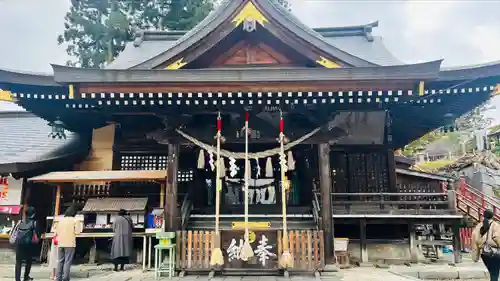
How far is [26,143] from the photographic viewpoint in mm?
12469

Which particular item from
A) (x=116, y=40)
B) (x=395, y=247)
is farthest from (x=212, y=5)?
(x=395, y=247)

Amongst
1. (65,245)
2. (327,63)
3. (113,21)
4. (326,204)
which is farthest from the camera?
(113,21)

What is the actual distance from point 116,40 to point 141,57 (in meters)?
12.9

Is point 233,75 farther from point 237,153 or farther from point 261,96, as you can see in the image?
point 237,153

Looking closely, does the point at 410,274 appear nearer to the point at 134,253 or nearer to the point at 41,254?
the point at 134,253

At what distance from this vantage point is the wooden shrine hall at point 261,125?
24.9 ft

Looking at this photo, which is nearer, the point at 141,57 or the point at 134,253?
the point at 134,253

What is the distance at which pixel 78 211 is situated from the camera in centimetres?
982

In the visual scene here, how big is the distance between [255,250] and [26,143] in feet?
30.3

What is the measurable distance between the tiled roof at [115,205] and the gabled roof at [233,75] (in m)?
3.52

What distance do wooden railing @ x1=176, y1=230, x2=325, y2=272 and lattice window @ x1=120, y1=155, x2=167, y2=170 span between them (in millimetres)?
3781

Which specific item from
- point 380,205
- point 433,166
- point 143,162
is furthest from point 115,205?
point 433,166

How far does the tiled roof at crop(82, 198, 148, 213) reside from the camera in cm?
954

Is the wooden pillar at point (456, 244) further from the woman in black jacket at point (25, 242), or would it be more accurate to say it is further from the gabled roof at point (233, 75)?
the woman in black jacket at point (25, 242)
